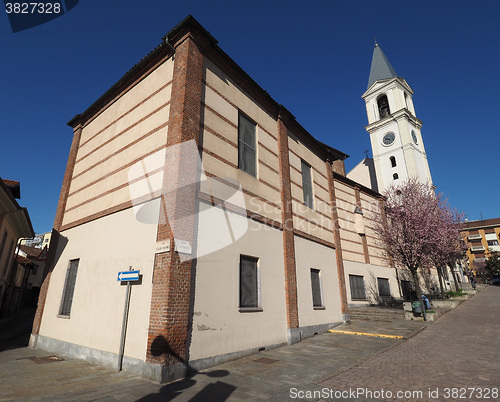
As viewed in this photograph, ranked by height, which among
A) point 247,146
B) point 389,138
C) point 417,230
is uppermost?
point 389,138

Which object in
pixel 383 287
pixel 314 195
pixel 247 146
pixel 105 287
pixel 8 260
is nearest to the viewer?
pixel 105 287

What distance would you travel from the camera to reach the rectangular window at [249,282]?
8351 mm

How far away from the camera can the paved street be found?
496 cm

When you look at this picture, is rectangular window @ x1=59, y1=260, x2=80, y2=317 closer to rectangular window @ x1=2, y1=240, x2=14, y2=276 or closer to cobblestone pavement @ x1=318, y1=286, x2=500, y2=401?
cobblestone pavement @ x1=318, y1=286, x2=500, y2=401

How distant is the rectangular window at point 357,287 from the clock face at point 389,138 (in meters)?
23.7

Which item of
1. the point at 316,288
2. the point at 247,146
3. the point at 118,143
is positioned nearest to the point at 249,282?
the point at 316,288

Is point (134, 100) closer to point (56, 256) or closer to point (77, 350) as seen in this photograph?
point (56, 256)

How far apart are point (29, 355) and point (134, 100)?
30.2ft

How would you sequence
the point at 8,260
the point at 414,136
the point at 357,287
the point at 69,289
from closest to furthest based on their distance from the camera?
the point at 69,289
the point at 357,287
the point at 8,260
the point at 414,136

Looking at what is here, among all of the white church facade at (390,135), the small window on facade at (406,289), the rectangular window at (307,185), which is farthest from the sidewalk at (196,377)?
the white church facade at (390,135)

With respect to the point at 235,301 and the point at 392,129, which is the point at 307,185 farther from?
the point at 392,129

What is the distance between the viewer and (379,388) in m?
5.06

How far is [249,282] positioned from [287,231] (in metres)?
3.04

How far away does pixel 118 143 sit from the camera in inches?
398
